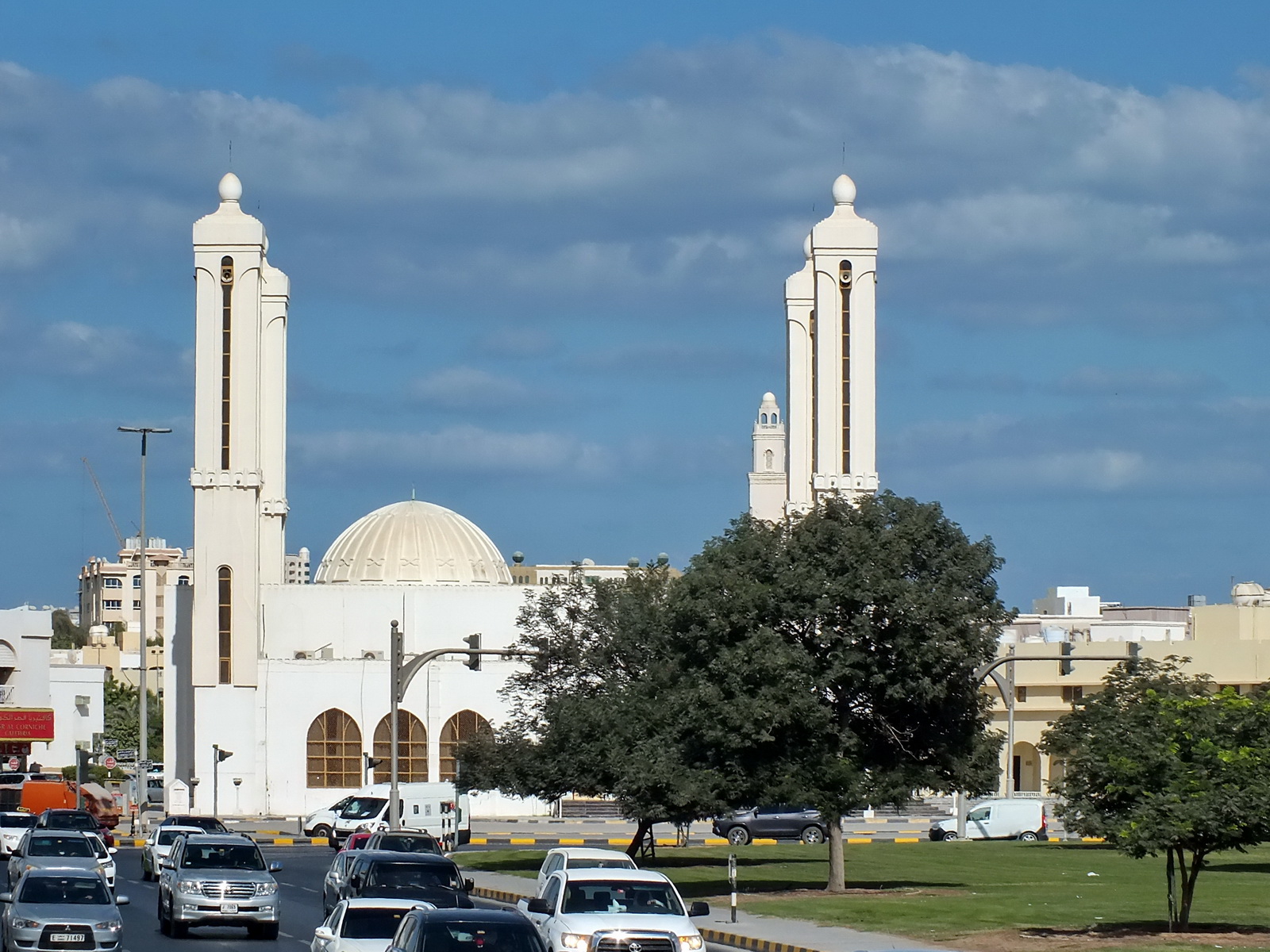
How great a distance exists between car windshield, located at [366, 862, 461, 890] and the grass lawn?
22.2 ft

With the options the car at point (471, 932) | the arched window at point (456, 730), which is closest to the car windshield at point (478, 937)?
the car at point (471, 932)

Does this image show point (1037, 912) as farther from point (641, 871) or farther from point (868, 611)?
point (641, 871)

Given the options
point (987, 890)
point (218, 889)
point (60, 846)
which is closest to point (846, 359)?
point (987, 890)

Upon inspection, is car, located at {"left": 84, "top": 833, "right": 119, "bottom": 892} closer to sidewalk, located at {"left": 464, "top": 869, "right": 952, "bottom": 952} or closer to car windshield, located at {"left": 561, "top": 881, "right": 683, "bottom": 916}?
sidewalk, located at {"left": 464, "top": 869, "right": 952, "bottom": 952}

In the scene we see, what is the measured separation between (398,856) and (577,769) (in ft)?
62.2

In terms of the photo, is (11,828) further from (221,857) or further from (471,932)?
(471,932)

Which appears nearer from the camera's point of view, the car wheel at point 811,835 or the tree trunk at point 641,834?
the tree trunk at point 641,834

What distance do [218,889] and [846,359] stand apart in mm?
57165

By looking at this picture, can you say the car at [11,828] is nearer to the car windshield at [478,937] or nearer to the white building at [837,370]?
the car windshield at [478,937]

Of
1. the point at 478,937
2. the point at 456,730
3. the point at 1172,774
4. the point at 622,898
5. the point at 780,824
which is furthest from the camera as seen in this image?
the point at 456,730

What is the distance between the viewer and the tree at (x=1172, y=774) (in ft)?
88.8

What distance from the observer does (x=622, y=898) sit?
2239 cm

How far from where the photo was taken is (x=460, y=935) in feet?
53.8

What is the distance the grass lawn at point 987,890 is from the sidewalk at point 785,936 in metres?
0.67
